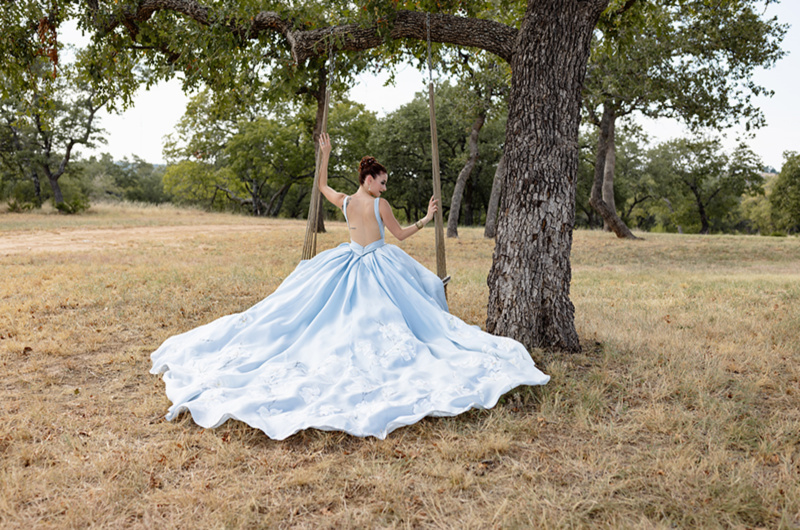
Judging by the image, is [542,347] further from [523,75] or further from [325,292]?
[523,75]

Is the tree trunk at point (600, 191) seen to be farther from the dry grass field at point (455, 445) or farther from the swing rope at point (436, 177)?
the swing rope at point (436, 177)

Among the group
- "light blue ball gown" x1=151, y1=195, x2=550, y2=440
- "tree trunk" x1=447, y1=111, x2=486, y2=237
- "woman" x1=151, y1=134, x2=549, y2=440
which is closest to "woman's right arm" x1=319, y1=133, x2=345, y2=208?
"woman" x1=151, y1=134, x2=549, y2=440

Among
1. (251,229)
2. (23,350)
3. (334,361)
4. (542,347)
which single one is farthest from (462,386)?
(251,229)

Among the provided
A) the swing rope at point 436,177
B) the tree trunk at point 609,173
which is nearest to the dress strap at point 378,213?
the swing rope at point 436,177

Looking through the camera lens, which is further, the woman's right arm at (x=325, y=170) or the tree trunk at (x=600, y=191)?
the tree trunk at (x=600, y=191)

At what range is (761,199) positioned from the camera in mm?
61125

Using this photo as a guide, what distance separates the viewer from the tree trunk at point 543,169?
5129mm

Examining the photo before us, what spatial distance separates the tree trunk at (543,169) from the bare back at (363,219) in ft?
4.21

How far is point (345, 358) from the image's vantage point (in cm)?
445

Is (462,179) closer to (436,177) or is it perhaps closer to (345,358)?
(436,177)

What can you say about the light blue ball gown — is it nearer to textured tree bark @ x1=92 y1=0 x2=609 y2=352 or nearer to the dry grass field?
the dry grass field

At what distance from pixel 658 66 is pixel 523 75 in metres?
13.1

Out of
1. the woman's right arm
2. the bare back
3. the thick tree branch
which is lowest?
the bare back

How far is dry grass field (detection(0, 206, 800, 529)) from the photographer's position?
2.82 m
